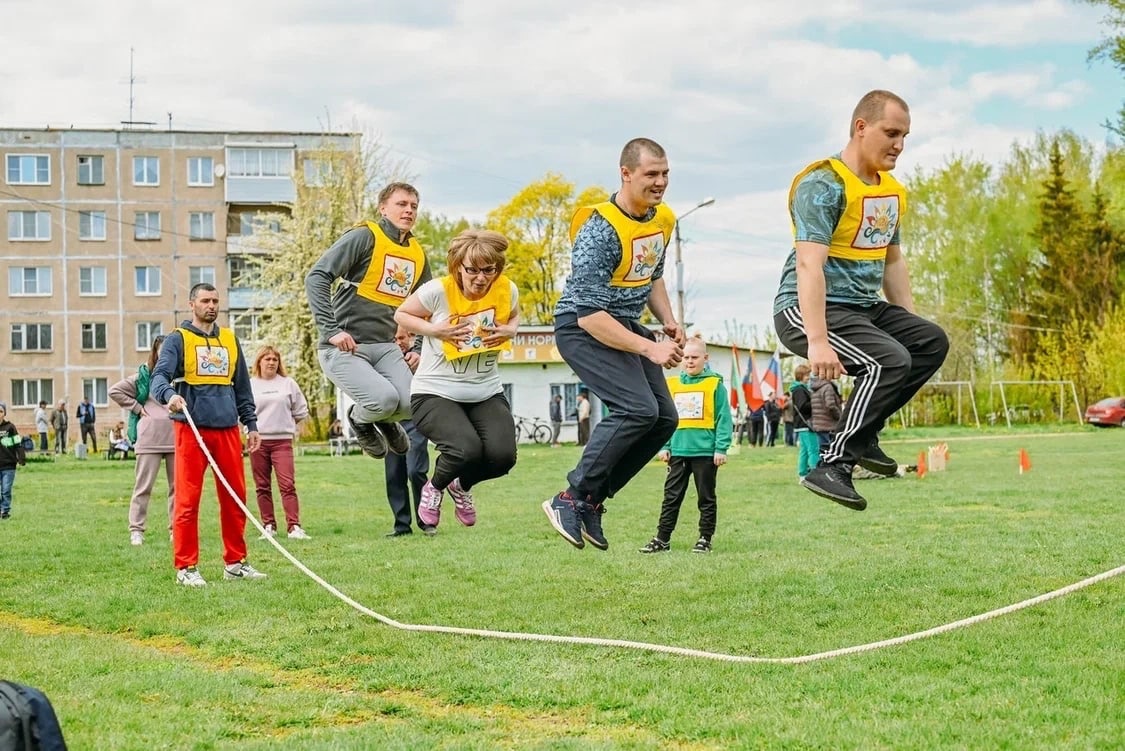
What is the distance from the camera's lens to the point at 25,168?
238 ft

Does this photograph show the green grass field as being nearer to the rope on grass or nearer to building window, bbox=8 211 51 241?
the rope on grass

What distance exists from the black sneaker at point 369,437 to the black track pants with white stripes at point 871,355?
151 inches

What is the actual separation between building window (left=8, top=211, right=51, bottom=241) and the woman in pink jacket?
63142mm

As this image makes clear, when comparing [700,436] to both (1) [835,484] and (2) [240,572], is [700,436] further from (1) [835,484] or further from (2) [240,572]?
(1) [835,484]

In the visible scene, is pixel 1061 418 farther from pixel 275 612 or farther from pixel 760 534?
pixel 275 612

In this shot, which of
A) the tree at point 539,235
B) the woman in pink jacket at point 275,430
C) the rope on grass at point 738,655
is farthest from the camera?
the tree at point 539,235

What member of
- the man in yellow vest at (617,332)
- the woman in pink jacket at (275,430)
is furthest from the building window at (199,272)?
the man in yellow vest at (617,332)

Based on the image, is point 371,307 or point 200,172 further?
point 200,172

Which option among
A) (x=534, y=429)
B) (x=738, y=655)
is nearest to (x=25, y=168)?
(x=534, y=429)

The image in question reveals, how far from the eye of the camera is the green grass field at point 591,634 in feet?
19.7

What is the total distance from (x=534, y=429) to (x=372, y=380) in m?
44.2

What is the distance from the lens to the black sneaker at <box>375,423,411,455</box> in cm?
1073

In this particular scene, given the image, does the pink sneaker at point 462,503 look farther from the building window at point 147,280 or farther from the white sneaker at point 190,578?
the building window at point 147,280

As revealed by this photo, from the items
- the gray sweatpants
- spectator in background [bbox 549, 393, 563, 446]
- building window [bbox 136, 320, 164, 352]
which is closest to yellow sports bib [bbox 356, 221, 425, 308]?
the gray sweatpants
